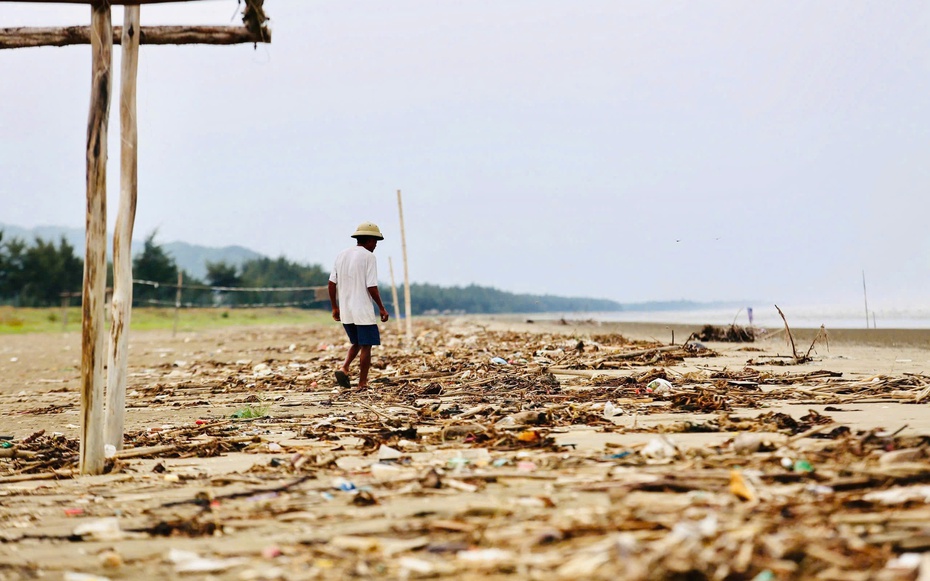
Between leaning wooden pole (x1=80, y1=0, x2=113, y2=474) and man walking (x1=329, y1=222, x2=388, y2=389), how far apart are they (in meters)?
4.53

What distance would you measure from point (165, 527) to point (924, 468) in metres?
3.08

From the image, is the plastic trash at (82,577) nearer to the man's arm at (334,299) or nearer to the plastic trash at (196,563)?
the plastic trash at (196,563)

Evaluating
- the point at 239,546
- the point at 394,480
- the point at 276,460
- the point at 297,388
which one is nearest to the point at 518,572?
the point at 239,546

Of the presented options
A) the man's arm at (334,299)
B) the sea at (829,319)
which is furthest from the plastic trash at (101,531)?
the sea at (829,319)

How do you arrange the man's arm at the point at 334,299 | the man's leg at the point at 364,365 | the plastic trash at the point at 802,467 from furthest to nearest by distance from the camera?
the man's arm at the point at 334,299
the man's leg at the point at 364,365
the plastic trash at the point at 802,467

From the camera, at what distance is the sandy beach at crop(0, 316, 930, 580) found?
8.08 ft

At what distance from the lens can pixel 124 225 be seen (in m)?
4.83

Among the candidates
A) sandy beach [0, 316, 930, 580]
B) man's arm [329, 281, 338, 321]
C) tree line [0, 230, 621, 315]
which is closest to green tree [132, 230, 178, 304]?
tree line [0, 230, 621, 315]

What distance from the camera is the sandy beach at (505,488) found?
97.0 inches

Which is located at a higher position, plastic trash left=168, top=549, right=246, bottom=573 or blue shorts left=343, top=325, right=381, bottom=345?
blue shorts left=343, top=325, right=381, bottom=345

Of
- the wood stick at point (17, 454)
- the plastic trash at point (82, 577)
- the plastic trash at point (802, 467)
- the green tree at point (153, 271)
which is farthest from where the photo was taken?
the green tree at point (153, 271)

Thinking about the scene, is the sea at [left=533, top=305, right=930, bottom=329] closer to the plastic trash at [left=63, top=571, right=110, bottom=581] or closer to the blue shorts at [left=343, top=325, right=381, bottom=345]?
the blue shorts at [left=343, top=325, right=381, bottom=345]

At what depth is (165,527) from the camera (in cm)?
315

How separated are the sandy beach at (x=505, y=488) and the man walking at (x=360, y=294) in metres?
1.45
